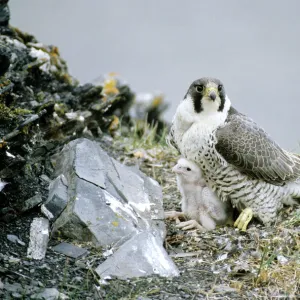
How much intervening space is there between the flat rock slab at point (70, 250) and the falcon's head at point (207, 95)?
4.89ft

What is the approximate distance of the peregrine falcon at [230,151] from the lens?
15.0ft

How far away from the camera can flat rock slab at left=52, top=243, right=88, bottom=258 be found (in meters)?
3.83

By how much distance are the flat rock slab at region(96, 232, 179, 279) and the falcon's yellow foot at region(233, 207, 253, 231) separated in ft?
3.43

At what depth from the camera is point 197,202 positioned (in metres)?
4.85

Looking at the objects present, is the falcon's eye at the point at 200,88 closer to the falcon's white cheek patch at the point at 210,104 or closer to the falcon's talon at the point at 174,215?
the falcon's white cheek patch at the point at 210,104

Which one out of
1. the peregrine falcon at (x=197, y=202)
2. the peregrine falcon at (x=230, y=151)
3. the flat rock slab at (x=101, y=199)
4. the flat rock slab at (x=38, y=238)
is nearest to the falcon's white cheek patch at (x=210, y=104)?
the peregrine falcon at (x=230, y=151)

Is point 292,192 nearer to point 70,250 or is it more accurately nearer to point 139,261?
point 139,261

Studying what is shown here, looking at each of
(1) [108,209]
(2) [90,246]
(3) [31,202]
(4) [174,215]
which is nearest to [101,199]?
A: (1) [108,209]

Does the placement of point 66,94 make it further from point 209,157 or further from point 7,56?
point 209,157

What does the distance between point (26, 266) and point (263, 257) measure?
1531 millimetres

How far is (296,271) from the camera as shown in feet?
12.7

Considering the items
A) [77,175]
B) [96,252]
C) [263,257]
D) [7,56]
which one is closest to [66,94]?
[7,56]

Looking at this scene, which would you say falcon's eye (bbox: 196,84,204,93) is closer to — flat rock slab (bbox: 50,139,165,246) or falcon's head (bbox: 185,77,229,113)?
falcon's head (bbox: 185,77,229,113)

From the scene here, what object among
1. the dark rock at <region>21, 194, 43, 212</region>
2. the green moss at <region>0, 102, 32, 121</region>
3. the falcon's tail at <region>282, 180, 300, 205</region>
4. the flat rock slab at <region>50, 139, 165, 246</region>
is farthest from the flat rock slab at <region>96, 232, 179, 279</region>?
the falcon's tail at <region>282, 180, 300, 205</region>
